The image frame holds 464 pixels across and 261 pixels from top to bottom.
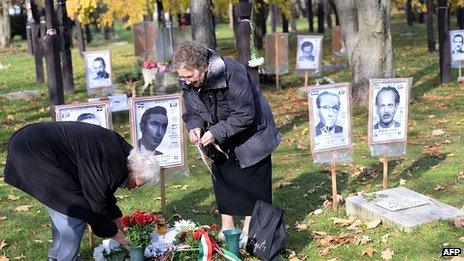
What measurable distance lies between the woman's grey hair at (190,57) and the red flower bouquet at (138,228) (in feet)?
4.01

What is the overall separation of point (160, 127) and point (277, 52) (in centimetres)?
994

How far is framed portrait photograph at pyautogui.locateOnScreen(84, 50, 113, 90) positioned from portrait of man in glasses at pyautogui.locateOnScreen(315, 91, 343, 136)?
7.84m

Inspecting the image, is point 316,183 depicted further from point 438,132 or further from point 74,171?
point 74,171

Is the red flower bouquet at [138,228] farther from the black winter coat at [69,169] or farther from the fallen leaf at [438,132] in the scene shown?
the fallen leaf at [438,132]

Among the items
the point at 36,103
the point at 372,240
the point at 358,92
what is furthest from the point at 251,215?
the point at 36,103

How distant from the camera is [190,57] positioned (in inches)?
205

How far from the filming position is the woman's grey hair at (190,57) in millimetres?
5211

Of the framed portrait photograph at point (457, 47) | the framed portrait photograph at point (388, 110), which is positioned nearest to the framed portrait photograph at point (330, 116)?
the framed portrait photograph at point (388, 110)

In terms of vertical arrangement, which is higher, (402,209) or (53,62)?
(53,62)

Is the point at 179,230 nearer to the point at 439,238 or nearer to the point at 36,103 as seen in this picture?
the point at 439,238

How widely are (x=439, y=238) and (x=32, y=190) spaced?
3359 millimetres

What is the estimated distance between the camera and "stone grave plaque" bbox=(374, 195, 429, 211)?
6.33m

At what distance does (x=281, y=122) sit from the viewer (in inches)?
468

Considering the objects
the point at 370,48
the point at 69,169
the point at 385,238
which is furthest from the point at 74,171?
the point at 370,48
